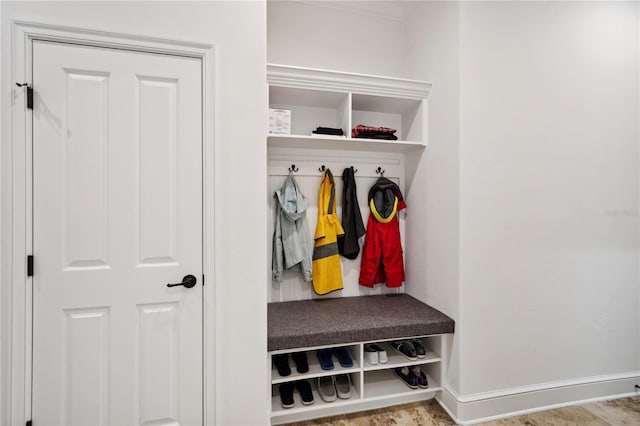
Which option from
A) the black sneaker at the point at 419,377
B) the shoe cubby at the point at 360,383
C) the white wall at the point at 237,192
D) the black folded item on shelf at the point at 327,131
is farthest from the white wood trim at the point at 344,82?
the black sneaker at the point at 419,377

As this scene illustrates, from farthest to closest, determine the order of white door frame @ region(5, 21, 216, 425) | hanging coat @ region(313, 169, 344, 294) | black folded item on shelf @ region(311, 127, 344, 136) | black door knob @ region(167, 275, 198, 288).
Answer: hanging coat @ region(313, 169, 344, 294) → black folded item on shelf @ region(311, 127, 344, 136) → black door knob @ region(167, 275, 198, 288) → white door frame @ region(5, 21, 216, 425)

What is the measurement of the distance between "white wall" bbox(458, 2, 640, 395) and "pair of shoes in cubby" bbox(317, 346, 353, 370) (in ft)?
2.32

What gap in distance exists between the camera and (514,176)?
1.99 meters

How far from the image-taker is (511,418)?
1.95m

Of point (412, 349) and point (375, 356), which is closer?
point (375, 356)

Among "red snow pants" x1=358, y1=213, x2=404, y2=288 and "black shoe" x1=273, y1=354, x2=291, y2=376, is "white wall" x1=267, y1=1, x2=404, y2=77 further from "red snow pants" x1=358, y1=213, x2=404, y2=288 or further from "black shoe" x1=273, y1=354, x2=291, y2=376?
"black shoe" x1=273, y1=354, x2=291, y2=376

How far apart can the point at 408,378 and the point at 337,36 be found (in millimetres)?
2605

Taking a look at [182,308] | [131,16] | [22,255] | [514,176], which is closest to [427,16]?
[514,176]

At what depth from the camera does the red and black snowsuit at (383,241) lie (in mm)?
2387

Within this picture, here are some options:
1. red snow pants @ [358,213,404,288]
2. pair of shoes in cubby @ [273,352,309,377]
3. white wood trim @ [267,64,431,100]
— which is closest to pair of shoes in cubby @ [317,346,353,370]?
pair of shoes in cubby @ [273,352,309,377]

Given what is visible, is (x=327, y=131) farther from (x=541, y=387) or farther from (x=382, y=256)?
(x=541, y=387)

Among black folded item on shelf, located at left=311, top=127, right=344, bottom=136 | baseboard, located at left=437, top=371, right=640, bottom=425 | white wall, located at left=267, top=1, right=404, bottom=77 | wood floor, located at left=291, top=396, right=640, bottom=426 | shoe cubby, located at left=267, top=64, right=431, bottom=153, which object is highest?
white wall, located at left=267, top=1, right=404, bottom=77

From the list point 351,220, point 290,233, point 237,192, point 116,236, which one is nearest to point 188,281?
point 116,236

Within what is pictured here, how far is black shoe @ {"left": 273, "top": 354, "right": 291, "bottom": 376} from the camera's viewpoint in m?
1.90
